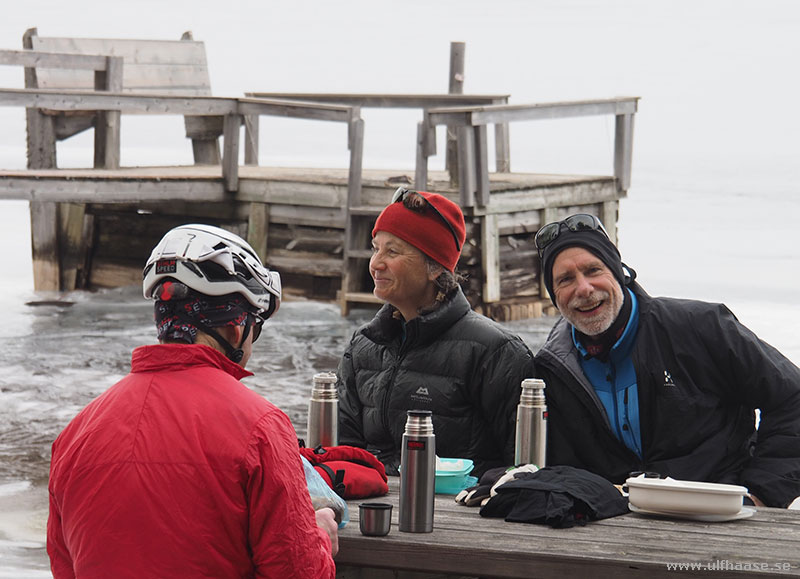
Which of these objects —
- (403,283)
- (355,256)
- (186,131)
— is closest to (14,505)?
(403,283)

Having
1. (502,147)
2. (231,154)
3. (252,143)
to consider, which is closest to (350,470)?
(231,154)

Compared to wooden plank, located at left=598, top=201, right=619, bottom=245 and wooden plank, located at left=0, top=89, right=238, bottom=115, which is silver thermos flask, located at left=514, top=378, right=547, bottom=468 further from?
wooden plank, located at left=598, top=201, right=619, bottom=245

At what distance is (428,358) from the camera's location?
396 cm

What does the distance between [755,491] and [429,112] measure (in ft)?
27.6

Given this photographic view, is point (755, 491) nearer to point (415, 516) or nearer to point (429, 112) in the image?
point (415, 516)

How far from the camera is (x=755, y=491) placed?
3639 millimetres

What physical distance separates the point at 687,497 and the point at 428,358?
1133 millimetres

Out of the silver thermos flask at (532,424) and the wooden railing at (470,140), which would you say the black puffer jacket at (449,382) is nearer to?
the silver thermos flask at (532,424)

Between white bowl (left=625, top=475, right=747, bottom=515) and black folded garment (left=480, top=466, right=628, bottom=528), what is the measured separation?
8 centimetres

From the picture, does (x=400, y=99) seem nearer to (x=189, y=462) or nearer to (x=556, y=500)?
(x=556, y=500)

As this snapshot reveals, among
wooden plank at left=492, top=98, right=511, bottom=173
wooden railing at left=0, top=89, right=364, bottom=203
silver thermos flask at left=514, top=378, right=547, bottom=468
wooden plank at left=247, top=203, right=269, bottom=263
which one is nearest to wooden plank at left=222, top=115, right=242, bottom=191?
wooden railing at left=0, top=89, right=364, bottom=203

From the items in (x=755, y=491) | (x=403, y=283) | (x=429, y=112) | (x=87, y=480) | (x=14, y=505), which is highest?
(x=429, y=112)

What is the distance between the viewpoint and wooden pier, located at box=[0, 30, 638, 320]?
11.9 metres


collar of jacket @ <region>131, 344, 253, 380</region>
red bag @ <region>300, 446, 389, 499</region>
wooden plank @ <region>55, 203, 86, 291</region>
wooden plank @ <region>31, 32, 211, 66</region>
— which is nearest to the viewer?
collar of jacket @ <region>131, 344, 253, 380</region>
